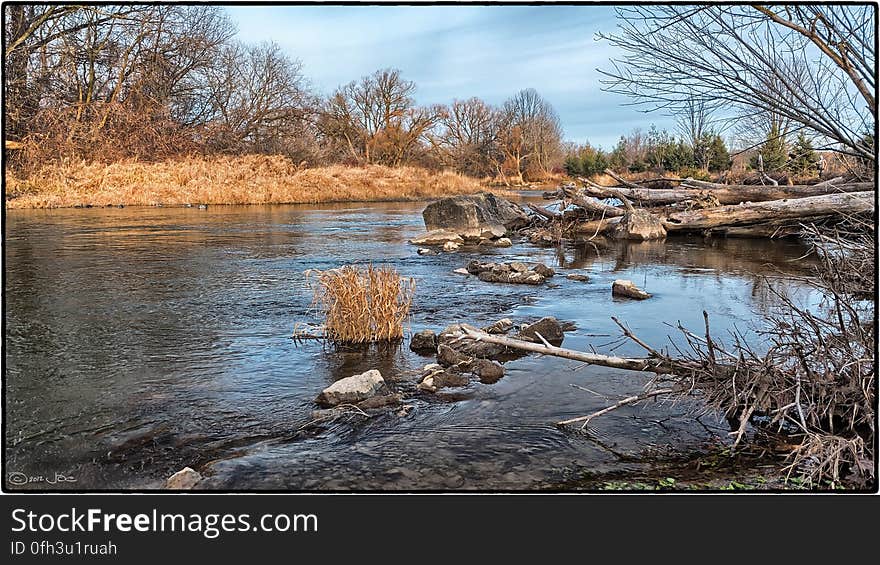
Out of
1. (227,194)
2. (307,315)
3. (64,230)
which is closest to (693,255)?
(307,315)

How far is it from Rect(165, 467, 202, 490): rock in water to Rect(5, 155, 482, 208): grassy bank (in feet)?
67.8

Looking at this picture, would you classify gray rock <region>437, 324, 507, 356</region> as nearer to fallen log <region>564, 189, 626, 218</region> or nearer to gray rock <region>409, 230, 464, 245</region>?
gray rock <region>409, 230, 464, 245</region>

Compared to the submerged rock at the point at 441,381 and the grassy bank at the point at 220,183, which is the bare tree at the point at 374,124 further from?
the submerged rock at the point at 441,381

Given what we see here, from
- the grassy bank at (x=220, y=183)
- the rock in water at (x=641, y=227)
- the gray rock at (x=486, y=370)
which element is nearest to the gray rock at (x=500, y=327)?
the gray rock at (x=486, y=370)

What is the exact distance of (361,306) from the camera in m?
6.77

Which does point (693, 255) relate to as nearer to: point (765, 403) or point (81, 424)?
point (765, 403)

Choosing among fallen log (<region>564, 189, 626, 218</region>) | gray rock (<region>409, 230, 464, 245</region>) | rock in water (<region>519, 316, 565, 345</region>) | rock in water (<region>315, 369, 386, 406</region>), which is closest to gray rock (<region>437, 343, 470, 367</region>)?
rock in water (<region>519, 316, 565, 345</region>)

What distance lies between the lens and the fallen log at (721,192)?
1553 cm

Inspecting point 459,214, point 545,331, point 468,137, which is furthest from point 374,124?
point 545,331

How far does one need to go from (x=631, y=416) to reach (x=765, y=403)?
0.95 meters

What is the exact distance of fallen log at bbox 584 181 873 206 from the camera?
611 inches
